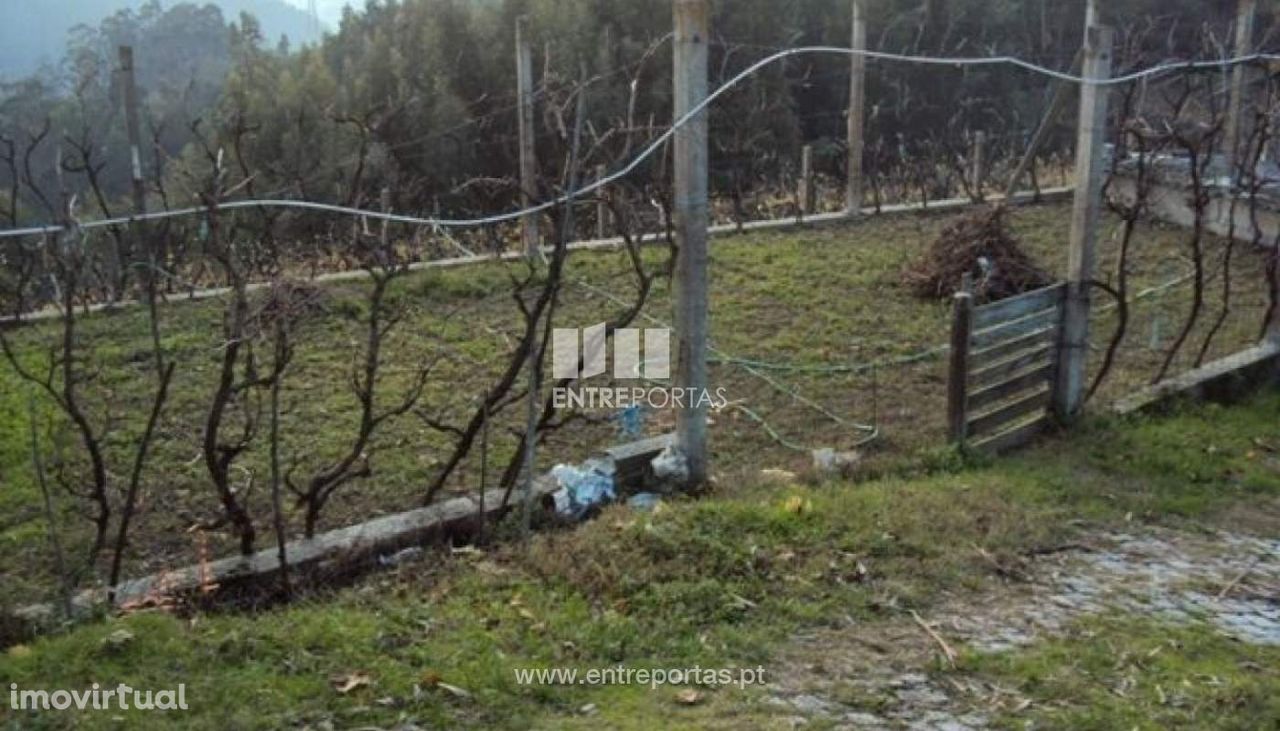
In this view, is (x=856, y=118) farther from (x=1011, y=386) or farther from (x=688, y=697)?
(x=688, y=697)

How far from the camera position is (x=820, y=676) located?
2984 mm

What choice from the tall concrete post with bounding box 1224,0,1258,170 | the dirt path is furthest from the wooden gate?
the tall concrete post with bounding box 1224,0,1258,170

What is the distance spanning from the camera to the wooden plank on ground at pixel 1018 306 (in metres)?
4.77

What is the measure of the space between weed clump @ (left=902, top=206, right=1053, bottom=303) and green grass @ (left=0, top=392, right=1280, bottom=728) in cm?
288

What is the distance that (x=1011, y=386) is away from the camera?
500cm

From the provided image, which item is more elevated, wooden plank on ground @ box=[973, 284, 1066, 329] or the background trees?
the background trees

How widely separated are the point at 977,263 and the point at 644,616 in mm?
4743

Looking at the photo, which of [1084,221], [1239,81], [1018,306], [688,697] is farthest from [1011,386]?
[1239,81]

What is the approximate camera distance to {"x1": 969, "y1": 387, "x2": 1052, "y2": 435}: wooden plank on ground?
488 cm

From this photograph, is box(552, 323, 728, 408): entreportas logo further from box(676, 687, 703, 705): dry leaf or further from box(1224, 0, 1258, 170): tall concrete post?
box(1224, 0, 1258, 170): tall concrete post

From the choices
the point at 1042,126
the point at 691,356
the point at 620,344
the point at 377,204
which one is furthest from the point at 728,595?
the point at 377,204

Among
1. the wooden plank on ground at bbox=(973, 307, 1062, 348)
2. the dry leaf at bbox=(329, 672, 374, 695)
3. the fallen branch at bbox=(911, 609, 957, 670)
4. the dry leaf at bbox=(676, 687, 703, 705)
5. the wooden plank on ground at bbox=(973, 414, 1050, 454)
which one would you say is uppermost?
the wooden plank on ground at bbox=(973, 307, 1062, 348)

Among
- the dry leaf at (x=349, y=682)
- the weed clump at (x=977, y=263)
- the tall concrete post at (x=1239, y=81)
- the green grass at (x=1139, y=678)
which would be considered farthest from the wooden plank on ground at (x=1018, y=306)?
the tall concrete post at (x=1239, y=81)

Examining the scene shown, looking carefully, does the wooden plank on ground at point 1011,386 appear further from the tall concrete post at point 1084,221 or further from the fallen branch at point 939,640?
the fallen branch at point 939,640
